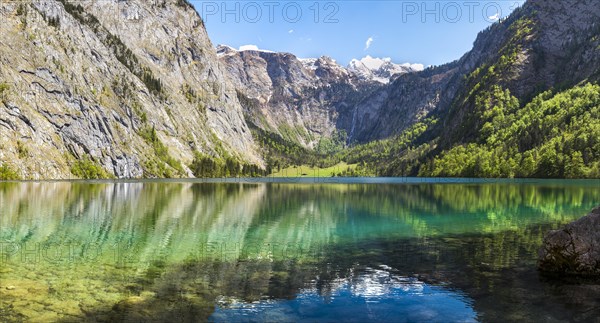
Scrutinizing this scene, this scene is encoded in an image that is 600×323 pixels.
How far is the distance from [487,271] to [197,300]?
1643 centimetres

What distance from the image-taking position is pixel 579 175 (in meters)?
176

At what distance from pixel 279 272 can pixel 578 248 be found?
16268 mm

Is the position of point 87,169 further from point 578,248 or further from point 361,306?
point 578,248

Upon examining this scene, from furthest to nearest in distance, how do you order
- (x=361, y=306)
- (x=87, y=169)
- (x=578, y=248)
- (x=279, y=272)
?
1. (x=87, y=169)
2. (x=279, y=272)
3. (x=578, y=248)
4. (x=361, y=306)

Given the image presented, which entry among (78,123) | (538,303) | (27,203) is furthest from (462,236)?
(78,123)

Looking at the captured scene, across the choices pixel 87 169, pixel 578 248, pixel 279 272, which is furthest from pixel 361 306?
pixel 87 169

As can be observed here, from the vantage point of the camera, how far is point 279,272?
83.1ft

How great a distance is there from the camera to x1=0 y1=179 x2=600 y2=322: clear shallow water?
18.0 meters

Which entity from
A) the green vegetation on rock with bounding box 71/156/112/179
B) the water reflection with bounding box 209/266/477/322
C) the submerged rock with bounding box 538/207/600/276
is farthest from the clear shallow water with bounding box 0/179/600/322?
the green vegetation on rock with bounding box 71/156/112/179

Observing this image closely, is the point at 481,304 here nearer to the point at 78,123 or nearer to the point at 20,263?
the point at 20,263

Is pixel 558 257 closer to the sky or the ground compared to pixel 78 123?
closer to the ground

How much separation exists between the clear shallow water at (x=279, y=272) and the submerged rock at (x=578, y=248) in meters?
1.72

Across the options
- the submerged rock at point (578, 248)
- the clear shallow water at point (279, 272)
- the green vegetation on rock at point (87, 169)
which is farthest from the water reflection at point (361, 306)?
the green vegetation on rock at point (87, 169)

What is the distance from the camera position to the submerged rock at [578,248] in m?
22.9
